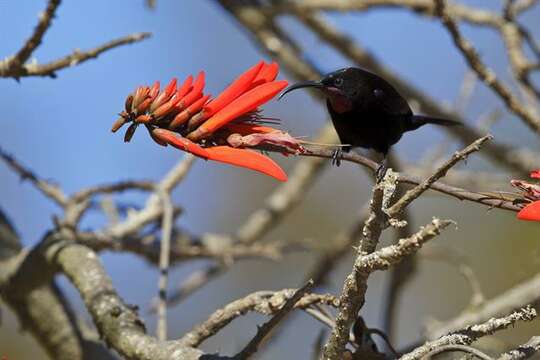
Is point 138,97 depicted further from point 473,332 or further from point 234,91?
point 473,332

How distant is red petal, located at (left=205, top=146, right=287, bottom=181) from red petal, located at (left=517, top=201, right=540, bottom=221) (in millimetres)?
373

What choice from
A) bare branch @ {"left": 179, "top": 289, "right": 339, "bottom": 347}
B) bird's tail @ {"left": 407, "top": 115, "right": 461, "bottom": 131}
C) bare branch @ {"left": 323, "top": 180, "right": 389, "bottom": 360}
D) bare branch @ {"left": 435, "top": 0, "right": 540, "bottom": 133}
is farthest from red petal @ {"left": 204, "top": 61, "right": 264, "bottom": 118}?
bird's tail @ {"left": 407, "top": 115, "right": 461, "bottom": 131}

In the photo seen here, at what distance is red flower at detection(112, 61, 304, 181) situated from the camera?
1.43 metres

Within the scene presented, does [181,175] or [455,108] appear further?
[455,108]

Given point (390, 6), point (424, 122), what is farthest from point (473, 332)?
point (390, 6)

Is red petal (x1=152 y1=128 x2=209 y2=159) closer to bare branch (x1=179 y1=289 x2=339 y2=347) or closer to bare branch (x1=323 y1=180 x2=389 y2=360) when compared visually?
bare branch (x1=323 y1=180 x2=389 y2=360)

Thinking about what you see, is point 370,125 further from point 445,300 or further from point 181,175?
point 445,300

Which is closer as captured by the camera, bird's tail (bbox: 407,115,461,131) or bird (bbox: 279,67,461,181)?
bird (bbox: 279,67,461,181)

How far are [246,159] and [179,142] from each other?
0.12m

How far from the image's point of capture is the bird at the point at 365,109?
104 inches

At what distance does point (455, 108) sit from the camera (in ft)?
11.3

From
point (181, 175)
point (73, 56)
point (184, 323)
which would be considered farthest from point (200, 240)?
point (184, 323)

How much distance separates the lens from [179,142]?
55.8 inches

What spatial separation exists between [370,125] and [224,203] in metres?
3.48
